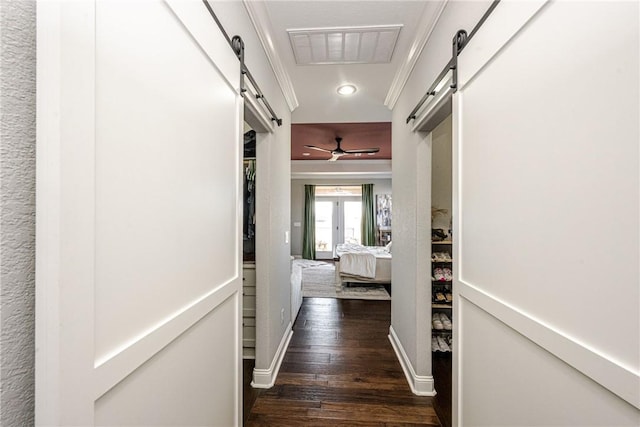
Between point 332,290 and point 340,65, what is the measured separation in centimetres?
380

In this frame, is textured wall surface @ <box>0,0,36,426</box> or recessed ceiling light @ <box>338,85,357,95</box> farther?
recessed ceiling light @ <box>338,85,357,95</box>

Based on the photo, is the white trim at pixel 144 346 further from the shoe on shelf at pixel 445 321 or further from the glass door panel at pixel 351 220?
the glass door panel at pixel 351 220

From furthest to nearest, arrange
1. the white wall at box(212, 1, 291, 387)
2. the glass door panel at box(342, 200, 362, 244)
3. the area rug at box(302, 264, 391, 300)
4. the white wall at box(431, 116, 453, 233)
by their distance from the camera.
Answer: the glass door panel at box(342, 200, 362, 244)
the area rug at box(302, 264, 391, 300)
the white wall at box(431, 116, 453, 233)
the white wall at box(212, 1, 291, 387)

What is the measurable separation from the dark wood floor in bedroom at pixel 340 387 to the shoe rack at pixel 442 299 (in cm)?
48

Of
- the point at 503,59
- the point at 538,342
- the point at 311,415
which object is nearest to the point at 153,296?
the point at 538,342

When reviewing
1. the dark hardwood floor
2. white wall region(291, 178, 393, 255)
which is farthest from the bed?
white wall region(291, 178, 393, 255)

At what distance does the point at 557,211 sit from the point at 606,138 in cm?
21

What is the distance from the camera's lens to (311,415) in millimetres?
1878

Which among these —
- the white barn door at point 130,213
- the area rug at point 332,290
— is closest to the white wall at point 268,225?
the white barn door at point 130,213

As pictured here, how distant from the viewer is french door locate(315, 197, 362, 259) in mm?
8797

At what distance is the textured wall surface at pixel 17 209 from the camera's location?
0.50 m

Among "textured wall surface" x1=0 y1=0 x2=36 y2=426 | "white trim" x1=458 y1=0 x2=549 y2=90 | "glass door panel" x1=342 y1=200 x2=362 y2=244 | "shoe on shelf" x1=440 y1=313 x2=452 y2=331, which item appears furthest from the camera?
"glass door panel" x1=342 y1=200 x2=362 y2=244

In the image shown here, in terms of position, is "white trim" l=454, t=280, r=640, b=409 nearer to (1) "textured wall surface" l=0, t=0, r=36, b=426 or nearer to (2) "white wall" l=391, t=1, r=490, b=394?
(2) "white wall" l=391, t=1, r=490, b=394

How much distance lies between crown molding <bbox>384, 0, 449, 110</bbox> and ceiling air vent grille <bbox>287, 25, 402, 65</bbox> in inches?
5.3
